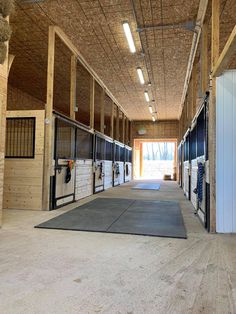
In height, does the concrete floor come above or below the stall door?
below

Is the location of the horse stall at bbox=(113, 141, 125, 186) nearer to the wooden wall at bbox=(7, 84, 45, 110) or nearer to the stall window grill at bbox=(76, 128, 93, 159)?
the stall window grill at bbox=(76, 128, 93, 159)

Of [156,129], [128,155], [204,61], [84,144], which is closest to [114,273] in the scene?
[204,61]

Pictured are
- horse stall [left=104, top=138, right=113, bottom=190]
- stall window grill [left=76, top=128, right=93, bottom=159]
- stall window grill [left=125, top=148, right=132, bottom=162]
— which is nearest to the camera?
stall window grill [left=76, top=128, right=93, bottom=159]

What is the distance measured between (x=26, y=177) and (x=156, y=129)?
1236 centimetres

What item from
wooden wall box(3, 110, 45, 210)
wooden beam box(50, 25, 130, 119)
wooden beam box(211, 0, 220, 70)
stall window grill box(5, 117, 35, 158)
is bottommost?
wooden wall box(3, 110, 45, 210)

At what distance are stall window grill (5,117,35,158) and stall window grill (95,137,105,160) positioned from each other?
334 centimetres

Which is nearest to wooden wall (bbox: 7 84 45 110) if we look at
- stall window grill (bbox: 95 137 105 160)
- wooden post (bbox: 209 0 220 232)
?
stall window grill (bbox: 95 137 105 160)

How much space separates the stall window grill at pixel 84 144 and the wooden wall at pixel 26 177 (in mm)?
1605

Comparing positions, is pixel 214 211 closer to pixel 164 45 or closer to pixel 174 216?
pixel 174 216

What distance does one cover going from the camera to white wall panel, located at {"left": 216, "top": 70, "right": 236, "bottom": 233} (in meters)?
3.44

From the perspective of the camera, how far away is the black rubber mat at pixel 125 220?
3.47m

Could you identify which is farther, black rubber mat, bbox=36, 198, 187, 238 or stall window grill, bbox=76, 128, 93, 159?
stall window grill, bbox=76, 128, 93, 159

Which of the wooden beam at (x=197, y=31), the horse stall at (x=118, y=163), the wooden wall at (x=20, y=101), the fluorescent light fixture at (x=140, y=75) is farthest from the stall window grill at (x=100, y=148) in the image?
the wooden wall at (x=20, y=101)

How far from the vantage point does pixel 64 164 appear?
18.4 feet
